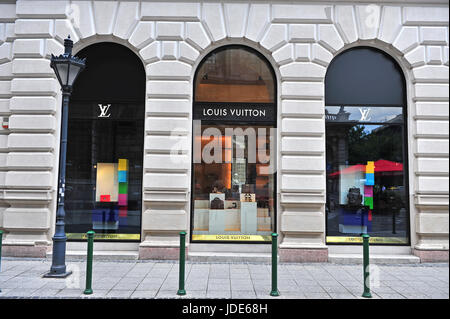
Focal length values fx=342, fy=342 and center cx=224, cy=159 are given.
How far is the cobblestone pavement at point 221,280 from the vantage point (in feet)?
21.1

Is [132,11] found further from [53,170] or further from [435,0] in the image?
[435,0]

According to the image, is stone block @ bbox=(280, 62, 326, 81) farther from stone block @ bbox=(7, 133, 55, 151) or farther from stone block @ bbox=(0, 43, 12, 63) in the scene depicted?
stone block @ bbox=(0, 43, 12, 63)

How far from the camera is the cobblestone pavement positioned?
6.43 m

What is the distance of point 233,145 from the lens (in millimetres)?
9875

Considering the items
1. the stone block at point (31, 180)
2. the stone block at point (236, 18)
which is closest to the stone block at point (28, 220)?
the stone block at point (31, 180)

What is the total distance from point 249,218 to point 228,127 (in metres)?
2.68

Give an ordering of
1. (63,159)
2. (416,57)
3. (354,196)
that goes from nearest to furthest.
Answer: (63,159) < (416,57) < (354,196)

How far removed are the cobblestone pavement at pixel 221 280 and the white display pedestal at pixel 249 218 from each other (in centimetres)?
108

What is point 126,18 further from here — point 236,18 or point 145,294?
point 145,294

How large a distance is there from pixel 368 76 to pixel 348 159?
246 cm

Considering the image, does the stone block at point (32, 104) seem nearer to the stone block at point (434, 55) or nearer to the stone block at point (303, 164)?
the stone block at point (303, 164)

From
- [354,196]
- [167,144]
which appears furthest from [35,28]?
[354,196]

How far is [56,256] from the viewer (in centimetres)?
755

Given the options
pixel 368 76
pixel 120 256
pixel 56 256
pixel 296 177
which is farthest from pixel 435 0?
pixel 56 256
